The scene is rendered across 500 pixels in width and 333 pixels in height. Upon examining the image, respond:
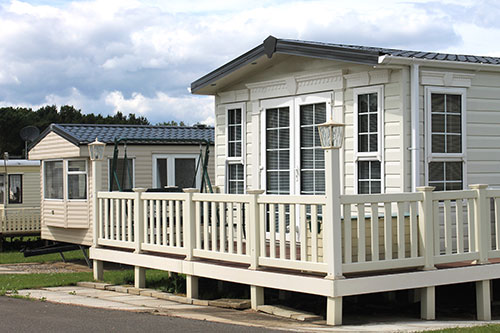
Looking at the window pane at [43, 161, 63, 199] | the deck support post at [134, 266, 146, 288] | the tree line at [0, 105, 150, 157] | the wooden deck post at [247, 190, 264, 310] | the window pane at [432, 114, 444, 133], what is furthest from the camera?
the tree line at [0, 105, 150, 157]

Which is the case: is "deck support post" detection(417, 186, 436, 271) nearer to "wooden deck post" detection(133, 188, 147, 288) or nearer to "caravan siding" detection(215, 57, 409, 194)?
"caravan siding" detection(215, 57, 409, 194)

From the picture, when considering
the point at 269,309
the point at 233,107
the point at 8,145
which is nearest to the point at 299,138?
the point at 233,107

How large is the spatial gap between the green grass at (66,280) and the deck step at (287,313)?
2237 millimetres

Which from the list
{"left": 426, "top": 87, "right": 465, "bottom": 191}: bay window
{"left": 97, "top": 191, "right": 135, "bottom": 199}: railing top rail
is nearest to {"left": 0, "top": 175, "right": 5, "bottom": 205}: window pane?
{"left": 97, "top": 191, "right": 135, "bottom": 199}: railing top rail

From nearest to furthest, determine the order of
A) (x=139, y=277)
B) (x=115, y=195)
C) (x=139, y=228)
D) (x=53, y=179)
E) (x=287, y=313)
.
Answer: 1. (x=287, y=313)
2. (x=139, y=228)
3. (x=139, y=277)
4. (x=115, y=195)
5. (x=53, y=179)

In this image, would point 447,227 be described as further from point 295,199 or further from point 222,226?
point 222,226

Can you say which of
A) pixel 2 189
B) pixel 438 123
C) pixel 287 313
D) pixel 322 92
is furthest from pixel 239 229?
pixel 2 189

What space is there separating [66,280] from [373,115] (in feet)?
20.2

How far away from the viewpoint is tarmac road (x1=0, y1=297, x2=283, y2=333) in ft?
24.9

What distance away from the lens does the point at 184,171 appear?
17453mm

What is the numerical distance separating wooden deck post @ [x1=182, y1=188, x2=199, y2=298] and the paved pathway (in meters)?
0.28

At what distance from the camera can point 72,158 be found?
1681 cm

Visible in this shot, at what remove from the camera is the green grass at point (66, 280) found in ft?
36.9

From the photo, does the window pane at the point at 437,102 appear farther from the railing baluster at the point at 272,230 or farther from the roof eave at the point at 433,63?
the railing baluster at the point at 272,230
